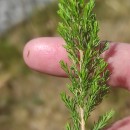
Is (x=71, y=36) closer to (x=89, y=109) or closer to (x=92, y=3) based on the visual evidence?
(x=92, y=3)

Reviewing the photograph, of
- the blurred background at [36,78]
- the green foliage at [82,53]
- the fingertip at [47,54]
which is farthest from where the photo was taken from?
the blurred background at [36,78]

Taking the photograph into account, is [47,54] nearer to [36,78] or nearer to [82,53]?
[82,53]

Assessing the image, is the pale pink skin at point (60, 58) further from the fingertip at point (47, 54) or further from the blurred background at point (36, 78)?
the blurred background at point (36, 78)

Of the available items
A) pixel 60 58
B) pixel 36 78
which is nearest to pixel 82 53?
pixel 60 58

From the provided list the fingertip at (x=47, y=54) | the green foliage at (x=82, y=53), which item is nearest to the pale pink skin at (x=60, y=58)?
the fingertip at (x=47, y=54)

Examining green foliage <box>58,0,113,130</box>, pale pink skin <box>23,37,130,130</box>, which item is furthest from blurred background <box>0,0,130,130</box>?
green foliage <box>58,0,113,130</box>

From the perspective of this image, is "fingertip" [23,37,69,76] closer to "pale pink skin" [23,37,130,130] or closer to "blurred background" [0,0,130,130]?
"pale pink skin" [23,37,130,130]
